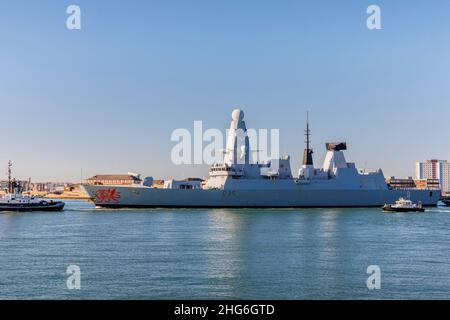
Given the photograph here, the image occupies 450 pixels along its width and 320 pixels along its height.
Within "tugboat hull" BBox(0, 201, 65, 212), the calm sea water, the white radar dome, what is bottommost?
"tugboat hull" BBox(0, 201, 65, 212)

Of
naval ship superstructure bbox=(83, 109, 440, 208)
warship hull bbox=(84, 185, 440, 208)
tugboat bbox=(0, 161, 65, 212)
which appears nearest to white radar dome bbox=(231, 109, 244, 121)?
naval ship superstructure bbox=(83, 109, 440, 208)

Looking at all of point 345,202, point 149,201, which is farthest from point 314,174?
point 149,201

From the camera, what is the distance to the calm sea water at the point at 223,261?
16.5m

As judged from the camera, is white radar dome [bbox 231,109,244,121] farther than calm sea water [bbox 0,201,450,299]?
Yes

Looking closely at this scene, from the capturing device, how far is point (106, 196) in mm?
57156

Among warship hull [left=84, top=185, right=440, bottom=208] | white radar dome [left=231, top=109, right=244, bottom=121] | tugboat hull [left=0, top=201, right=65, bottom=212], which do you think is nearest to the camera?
tugboat hull [left=0, top=201, right=65, bottom=212]

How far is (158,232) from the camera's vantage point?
33000 millimetres

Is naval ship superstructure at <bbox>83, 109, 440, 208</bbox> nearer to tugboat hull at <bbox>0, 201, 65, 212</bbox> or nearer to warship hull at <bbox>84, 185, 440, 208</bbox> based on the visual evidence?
warship hull at <bbox>84, 185, 440, 208</bbox>

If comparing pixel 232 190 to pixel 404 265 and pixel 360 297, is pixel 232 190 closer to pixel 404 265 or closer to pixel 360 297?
pixel 404 265

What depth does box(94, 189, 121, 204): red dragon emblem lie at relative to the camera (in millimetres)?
56844

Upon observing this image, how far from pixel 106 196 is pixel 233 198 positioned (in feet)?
42.9

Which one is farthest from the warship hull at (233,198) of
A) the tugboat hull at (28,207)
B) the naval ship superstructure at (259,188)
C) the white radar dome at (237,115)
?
the white radar dome at (237,115)

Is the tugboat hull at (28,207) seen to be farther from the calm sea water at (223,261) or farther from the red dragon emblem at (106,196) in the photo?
the calm sea water at (223,261)

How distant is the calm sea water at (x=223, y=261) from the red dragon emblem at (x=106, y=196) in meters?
19.6
